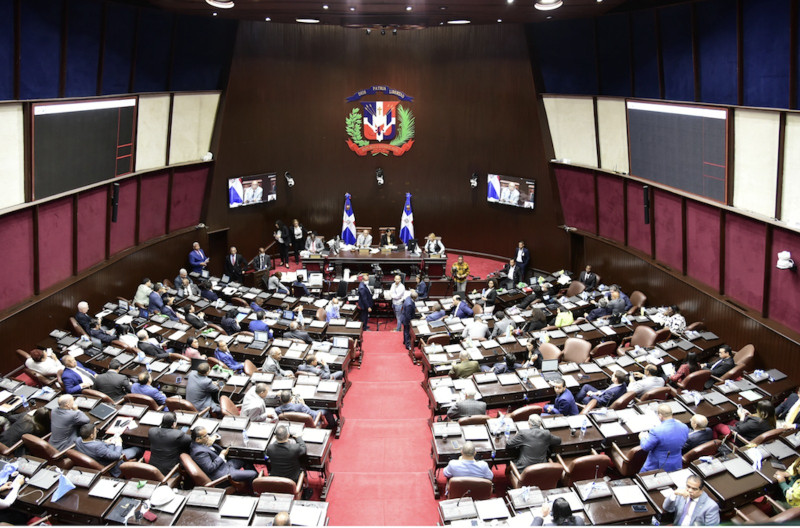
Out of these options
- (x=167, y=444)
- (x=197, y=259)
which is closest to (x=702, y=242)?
(x=167, y=444)

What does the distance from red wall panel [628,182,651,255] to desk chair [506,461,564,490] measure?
340 inches

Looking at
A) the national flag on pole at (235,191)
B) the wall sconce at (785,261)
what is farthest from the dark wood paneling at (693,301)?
the national flag on pole at (235,191)

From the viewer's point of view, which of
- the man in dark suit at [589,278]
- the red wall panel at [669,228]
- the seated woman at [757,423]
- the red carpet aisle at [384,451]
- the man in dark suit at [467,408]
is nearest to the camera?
the red carpet aisle at [384,451]

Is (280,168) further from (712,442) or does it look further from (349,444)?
(712,442)

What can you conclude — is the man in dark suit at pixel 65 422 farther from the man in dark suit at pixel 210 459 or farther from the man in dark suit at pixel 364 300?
the man in dark suit at pixel 364 300

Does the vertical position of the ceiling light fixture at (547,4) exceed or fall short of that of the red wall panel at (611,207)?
it exceeds it

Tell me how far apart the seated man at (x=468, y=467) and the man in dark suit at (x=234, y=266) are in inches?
440

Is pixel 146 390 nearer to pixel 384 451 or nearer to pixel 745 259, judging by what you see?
pixel 384 451

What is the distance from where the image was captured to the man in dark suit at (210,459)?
7535 millimetres

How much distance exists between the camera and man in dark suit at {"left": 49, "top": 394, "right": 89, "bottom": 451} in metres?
7.87

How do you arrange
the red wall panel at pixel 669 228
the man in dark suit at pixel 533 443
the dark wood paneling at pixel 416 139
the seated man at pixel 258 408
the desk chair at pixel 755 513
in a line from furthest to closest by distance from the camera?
the dark wood paneling at pixel 416 139
the red wall panel at pixel 669 228
the seated man at pixel 258 408
the man in dark suit at pixel 533 443
the desk chair at pixel 755 513

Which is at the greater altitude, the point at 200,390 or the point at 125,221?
the point at 125,221

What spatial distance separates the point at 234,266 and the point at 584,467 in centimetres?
1192

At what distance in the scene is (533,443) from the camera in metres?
7.72
